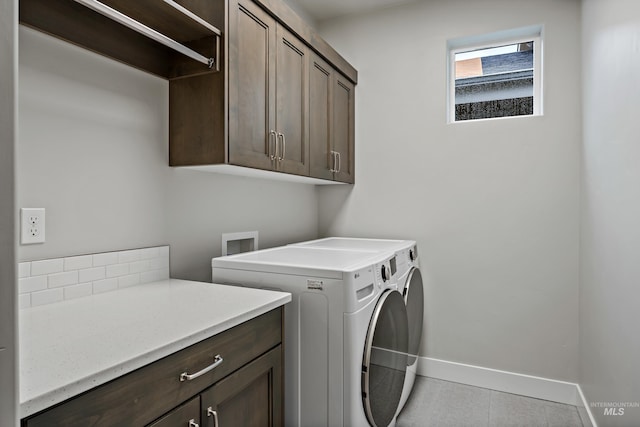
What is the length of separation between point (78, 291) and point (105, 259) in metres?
0.14

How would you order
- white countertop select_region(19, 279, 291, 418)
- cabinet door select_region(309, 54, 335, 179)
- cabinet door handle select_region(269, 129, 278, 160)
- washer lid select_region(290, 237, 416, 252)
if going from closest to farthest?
white countertop select_region(19, 279, 291, 418)
cabinet door handle select_region(269, 129, 278, 160)
cabinet door select_region(309, 54, 335, 179)
washer lid select_region(290, 237, 416, 252)

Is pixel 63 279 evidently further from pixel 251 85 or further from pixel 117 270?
pixel 251 85

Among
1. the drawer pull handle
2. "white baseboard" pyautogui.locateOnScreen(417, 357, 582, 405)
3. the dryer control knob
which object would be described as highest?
the dryer control knob

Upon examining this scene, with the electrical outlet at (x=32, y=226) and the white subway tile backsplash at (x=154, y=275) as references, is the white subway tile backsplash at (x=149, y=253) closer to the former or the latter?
the white subway tile backsplash at (x=154, y=275)

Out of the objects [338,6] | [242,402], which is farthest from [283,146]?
[338,6]

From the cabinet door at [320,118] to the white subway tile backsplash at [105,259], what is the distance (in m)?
1.11

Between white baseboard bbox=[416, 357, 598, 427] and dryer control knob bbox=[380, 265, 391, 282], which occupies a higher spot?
dryer control knob bbox=[380, 265, 391, 282]

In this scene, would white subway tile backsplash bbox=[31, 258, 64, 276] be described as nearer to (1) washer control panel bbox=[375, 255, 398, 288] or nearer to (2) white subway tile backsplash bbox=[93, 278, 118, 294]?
(2) white subway tile backsplash bbox=[93, 278, 118, 294]

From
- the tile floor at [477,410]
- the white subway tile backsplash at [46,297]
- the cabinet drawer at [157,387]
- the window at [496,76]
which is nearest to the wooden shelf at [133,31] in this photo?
the white subway tile backsplash at [46,297]

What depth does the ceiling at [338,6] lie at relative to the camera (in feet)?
8.70

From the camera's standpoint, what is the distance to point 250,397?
1.21 meters

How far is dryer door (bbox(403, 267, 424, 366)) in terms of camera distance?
2.11 m

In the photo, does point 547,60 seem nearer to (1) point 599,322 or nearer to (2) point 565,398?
(1) point 599,322

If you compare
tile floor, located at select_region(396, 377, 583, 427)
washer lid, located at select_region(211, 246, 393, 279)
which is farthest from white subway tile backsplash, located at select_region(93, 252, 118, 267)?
tile floor, located at select_region(396, 377, 583, 427)
